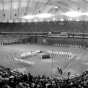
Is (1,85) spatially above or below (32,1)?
below

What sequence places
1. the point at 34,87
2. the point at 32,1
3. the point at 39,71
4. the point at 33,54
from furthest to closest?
the point at 32,1 < the point at 33,54 < the point at 39,71 < the point at 34,87

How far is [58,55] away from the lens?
35750mm

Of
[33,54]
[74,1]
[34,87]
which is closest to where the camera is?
[34,87]

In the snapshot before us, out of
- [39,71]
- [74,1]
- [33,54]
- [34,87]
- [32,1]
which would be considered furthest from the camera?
[32,1]

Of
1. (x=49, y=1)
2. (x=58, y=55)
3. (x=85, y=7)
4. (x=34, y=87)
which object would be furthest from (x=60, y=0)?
(x=34, y=87)

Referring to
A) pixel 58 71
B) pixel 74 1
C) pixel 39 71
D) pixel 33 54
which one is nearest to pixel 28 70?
pixel 39 71

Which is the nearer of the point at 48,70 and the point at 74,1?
the point at 48,70

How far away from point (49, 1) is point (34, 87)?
39.6 metres

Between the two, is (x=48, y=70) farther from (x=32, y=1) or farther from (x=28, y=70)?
(x=32, y=1)

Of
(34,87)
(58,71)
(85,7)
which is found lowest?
(58,71)

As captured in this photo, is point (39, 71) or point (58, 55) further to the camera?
point (58, 55)

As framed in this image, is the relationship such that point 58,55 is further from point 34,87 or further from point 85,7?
point 34,87

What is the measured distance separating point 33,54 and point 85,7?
887 inches

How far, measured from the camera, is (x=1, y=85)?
1095 cm
